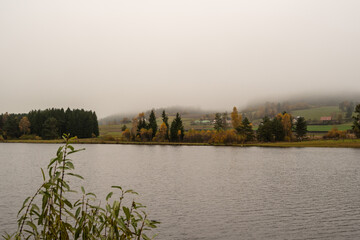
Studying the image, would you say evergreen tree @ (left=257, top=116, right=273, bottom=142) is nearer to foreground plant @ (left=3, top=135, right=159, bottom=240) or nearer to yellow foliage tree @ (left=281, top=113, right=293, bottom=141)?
yellow foliage tree @ (left=281, top=113, right=293, bottom=141)

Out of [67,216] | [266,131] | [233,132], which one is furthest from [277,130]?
[67,216]

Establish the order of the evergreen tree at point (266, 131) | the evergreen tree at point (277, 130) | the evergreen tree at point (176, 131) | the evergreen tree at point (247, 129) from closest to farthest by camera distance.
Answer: the evergreen tree at point (247, 129) < the evergreen tree at point (266, 131) < the evergreen tree at point (277, 130) < the evergreen tree at point (176, 131)

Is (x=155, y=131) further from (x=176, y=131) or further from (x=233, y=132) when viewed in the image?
(x=233, y=132)

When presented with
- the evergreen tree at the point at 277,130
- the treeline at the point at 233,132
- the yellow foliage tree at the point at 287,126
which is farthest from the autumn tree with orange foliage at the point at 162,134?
the yellow foliage tree at the point at 287,126

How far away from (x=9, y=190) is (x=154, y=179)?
890 inches

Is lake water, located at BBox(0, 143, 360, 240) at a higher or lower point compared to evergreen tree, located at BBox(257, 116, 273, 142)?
lower

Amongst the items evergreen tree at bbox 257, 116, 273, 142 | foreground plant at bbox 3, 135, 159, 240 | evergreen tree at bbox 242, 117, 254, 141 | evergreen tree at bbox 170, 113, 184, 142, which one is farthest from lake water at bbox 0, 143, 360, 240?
evergreen tree at bbox 170, 113, 184, 142

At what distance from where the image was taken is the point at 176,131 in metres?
186

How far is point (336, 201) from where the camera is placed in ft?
118

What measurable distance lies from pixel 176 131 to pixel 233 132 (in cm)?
3683

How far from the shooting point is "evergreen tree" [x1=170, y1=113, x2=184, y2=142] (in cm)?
18549

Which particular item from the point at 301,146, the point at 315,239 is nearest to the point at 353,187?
the point at 315,239

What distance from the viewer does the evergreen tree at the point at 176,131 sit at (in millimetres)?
185488

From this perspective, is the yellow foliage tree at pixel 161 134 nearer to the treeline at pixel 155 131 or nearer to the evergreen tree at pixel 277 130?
the treeline at pixel 155 131
